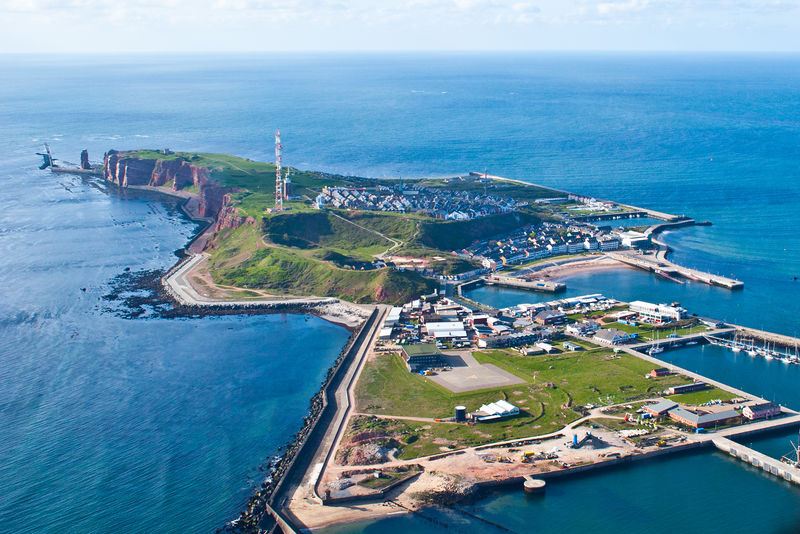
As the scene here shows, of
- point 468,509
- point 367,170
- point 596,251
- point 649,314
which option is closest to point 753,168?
point 596,251

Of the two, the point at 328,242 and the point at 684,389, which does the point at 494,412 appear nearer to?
the point at 684,389

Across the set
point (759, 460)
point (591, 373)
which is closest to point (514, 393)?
point (591, 373)

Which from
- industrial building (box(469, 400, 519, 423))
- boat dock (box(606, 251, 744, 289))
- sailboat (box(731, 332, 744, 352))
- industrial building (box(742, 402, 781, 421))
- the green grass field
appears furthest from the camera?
boat dock (box(606, 251, 744, 289))

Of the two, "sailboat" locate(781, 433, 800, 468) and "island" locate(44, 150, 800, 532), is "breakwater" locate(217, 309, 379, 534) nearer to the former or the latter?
"island" locate(44, 150, 800, 532)

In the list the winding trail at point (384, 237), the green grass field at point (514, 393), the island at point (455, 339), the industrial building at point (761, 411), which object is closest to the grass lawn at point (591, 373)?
the green grass field at point (514, 393)

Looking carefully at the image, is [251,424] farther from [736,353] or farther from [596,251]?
[596,251]

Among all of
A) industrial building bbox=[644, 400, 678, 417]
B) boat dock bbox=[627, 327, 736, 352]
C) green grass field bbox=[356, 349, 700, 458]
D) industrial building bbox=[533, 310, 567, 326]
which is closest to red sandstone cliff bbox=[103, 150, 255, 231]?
industrial building bbox=[533, 310, 567, 326]

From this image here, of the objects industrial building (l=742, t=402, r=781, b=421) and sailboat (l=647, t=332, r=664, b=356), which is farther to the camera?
sailboat (l=647, t=332, r=664, b=356)
